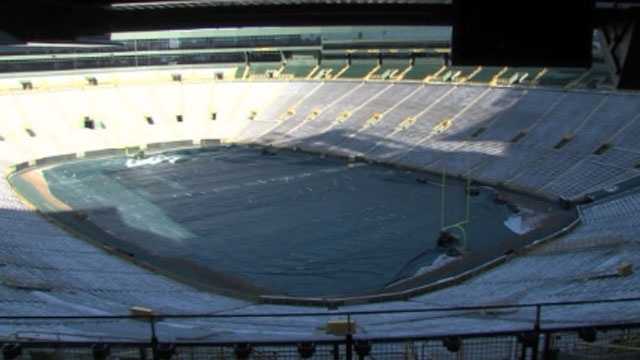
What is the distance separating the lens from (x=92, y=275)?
18594 millimetres

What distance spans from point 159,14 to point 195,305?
25.9 feet

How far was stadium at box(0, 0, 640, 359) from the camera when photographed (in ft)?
30.5

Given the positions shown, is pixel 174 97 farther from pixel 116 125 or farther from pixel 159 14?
pixel 159 14

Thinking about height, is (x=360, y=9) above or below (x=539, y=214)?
above

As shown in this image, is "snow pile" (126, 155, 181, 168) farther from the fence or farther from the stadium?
the fence

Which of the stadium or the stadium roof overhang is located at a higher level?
the stadium roof overhang

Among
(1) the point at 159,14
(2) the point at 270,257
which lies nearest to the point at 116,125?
(2) the point at 270,257

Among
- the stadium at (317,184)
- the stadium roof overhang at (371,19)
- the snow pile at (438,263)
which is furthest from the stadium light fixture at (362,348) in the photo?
the snow pile at (438,263)

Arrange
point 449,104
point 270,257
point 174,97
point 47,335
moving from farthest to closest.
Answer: point 174,97, point 449,104, point 270,257, point 47,335

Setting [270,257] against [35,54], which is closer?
[270,257]

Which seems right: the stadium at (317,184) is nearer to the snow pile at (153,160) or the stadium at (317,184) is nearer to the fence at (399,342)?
the fence at (399,342)

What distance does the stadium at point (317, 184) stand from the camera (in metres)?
9.30

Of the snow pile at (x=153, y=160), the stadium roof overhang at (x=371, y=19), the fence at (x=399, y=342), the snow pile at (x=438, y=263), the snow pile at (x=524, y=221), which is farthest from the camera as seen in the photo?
the snow pile at (x=153, y=160)

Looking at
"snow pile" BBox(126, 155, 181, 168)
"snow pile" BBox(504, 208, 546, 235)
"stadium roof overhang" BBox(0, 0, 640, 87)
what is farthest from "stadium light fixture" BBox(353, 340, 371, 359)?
"snow pile" BBox(126, 155, 181, 168)
